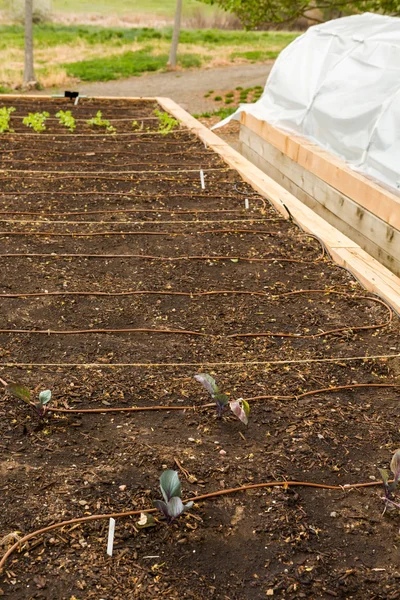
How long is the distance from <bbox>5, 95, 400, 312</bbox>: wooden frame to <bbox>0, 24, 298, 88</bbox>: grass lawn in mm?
8682

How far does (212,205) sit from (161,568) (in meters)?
3.14

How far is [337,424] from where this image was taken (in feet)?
7.59

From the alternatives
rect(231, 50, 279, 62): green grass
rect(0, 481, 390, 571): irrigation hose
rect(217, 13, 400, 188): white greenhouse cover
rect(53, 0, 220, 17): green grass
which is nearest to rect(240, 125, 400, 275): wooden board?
rect(217, 13, 400, 188): white greenhouse cover

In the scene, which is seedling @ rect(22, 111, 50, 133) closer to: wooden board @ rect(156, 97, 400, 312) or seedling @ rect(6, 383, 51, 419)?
wooden board @ rect(156, 97, 400, 312)

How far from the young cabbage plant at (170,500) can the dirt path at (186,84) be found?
33.4ft

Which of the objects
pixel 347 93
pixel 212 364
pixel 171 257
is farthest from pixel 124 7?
pixel 212 364

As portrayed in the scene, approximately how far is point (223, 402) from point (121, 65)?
14.5m

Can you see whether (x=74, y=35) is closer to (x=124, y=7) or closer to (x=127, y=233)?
(x=124, y=7)

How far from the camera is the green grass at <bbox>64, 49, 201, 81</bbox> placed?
554 inches

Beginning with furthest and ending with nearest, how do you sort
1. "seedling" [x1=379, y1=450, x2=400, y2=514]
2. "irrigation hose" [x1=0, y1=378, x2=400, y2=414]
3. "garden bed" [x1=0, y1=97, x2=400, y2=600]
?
"irrigation hose" [x1=0, y1=378, x2=400, y2=414]
"seedling" [x1=379, y1=450, x2=400, y2=514]
"garden bed" [x1=0, y1=97, x2=400, y2=600]

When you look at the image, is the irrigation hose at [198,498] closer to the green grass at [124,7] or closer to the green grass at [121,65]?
the green grass at [121,65]

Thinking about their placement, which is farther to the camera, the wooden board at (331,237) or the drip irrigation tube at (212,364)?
the wooden board at (331,237)

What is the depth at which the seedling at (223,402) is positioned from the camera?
216 centimetres

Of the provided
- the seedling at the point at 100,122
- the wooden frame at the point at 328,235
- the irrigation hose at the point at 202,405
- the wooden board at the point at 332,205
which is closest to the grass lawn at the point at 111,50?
the seedling at the point at 100,122
